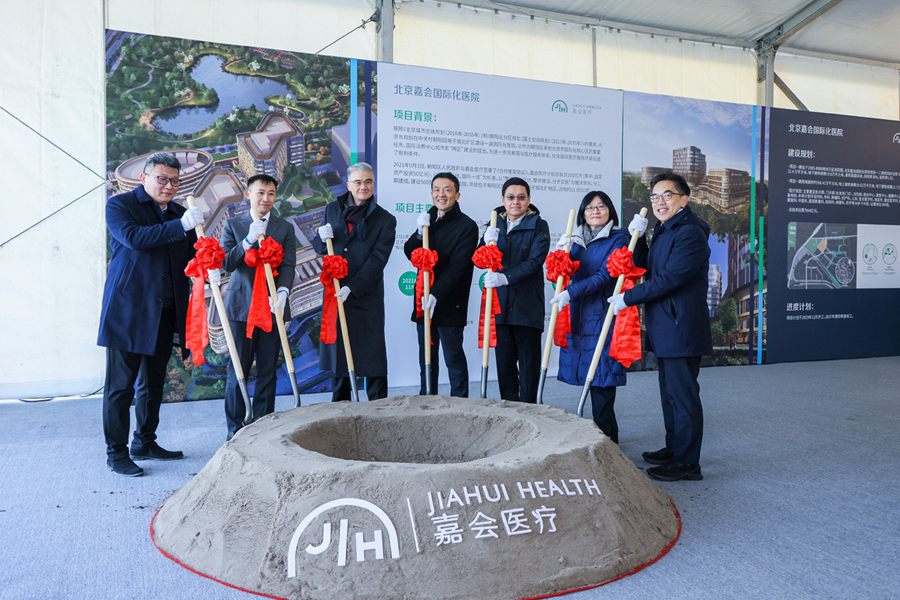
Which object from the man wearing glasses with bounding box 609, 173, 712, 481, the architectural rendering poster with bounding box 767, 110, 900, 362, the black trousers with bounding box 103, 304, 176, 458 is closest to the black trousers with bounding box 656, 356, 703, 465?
the man wearing glasses with bounding box 609, 173, 712, 481

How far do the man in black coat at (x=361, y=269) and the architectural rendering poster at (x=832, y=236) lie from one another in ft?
14.6

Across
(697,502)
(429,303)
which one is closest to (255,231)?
(429,303)

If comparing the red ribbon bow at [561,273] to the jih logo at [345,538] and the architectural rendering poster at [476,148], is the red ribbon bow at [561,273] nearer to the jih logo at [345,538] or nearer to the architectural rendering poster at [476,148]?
the jih logo at [345,538]

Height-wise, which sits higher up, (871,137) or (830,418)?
(871,137)

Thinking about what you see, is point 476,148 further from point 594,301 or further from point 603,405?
point 603,405

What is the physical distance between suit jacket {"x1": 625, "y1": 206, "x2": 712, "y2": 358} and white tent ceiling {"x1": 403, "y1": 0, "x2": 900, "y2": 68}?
3.83 m

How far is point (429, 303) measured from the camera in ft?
11.0

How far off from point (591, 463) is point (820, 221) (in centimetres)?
560

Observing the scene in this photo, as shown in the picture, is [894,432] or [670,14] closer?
[894,432]

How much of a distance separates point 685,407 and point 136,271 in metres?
2.35

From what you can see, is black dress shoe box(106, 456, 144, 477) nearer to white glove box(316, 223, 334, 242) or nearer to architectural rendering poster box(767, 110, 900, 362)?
white glove box(316, 223, 334, 242)

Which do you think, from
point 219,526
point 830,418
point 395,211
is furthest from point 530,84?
point 219,526

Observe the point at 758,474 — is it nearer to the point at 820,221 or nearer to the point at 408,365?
the point at 408,365

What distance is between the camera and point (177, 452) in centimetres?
317
